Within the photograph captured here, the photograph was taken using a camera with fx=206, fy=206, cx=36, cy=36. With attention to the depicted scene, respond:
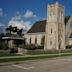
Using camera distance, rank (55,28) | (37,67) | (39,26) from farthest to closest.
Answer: (39,26)
(55,28)
(37,67)

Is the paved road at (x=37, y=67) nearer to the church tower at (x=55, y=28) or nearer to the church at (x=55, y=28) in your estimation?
the church at (x=55, y=28)

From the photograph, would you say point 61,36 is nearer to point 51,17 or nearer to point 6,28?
point 51,17

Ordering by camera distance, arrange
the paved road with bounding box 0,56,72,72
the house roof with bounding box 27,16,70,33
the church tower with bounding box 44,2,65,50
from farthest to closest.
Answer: the house roof with bounding box 27,16,70,33, the church tower with bounding box 44,2,65,50, the paved road with bounding box 0,56,72,72

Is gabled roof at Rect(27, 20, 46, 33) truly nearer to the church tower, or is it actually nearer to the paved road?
the church tower

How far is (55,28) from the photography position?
58438mm

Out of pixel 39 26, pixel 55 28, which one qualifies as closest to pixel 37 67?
pixel 55 28

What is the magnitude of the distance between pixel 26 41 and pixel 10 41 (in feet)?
41.0

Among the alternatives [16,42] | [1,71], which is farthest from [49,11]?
[1,71]

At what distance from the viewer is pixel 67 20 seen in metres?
68.7

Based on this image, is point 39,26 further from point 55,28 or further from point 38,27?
point 55,28

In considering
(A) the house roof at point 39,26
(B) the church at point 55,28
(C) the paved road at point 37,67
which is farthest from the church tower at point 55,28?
(C) the paved road at point 37,67

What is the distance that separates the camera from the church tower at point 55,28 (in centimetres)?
5885

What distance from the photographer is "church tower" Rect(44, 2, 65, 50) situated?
5885cm

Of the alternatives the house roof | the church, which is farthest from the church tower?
the house roof
